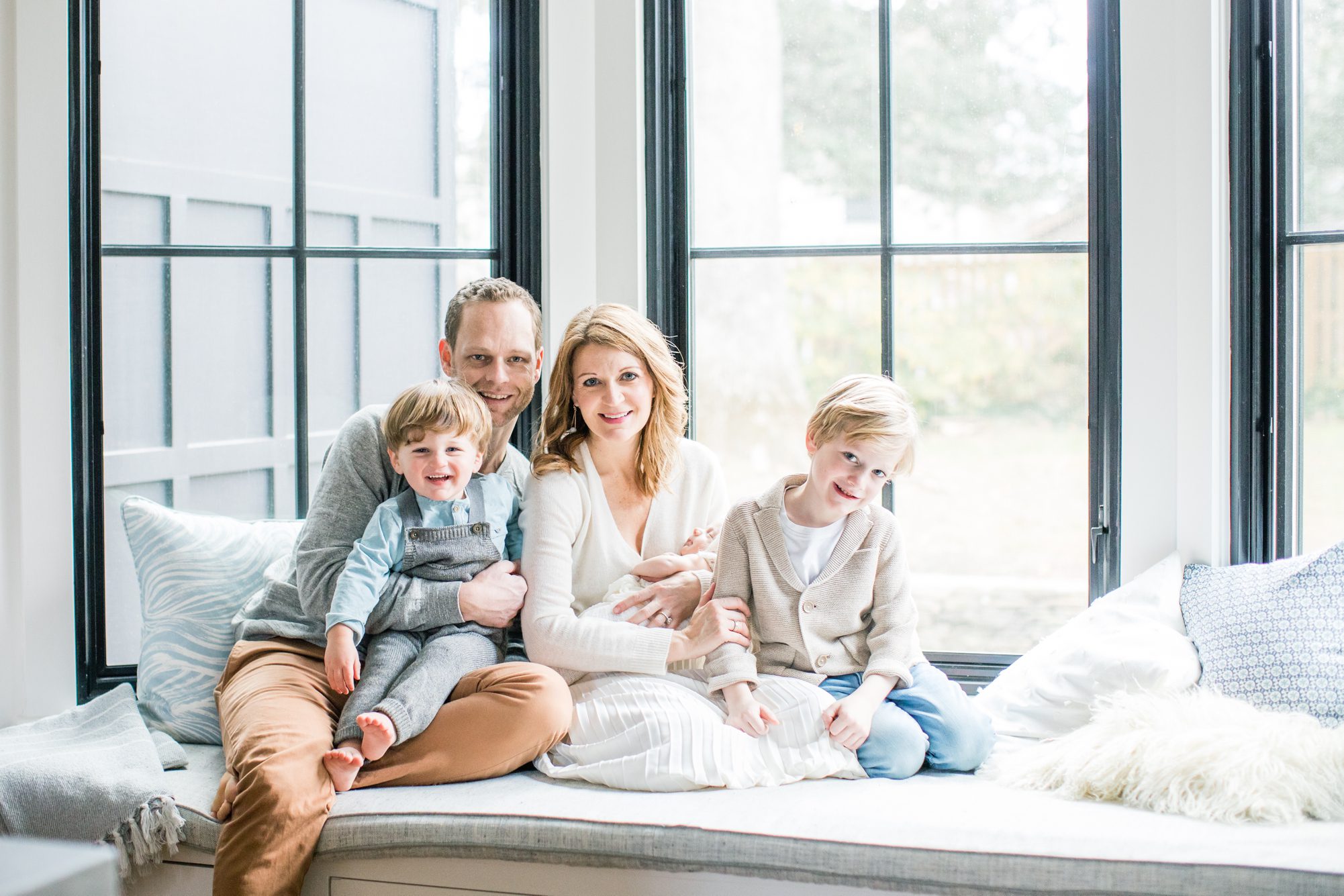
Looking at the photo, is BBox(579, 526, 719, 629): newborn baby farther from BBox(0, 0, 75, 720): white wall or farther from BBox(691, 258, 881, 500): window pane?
BBox(0, 0, 75, 720): white wall

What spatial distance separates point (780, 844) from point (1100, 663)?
672 millimetres

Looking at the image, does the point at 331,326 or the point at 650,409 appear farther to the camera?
the point at 331,326

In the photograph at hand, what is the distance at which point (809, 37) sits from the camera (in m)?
2.29

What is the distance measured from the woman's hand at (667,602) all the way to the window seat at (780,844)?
33cm

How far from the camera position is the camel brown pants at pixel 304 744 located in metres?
1.50

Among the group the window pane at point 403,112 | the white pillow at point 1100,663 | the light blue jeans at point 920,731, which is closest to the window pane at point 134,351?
the window pane at point 403,112

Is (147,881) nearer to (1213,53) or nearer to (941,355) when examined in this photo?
(941,355)

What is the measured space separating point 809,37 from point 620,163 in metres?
0.49

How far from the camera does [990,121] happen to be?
87.1 inches

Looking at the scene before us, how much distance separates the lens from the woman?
1.64 meters

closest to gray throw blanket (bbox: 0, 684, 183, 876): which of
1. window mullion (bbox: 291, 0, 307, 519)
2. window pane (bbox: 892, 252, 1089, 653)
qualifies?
window mullion (bbox: 291, 0, 307, 519)

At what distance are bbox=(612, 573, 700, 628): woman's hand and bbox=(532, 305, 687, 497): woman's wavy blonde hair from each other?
188 millimetres

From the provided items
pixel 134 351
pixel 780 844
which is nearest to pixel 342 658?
pixel 780 844

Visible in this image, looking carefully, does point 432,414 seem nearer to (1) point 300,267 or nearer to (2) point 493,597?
(2) point 493,597
